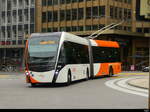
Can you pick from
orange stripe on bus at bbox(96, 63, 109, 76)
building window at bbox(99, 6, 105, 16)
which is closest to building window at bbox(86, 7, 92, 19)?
building window at bbox(99, 6, 105, 16)

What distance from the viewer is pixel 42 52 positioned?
755 inches

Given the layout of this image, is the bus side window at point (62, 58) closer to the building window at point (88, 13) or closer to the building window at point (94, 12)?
the building window at point (94, 12)

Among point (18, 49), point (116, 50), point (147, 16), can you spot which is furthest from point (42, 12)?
point (147, 16)

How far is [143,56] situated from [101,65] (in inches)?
1446

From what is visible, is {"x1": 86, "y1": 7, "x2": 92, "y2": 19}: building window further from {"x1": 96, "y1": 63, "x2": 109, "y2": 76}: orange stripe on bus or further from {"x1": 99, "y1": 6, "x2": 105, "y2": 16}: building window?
{"x1": 96, "y1": 63, "x2": 109, "y2": 76}: orange stripe on bus

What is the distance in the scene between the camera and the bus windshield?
1889 centimetres

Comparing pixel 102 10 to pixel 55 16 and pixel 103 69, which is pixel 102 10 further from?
pixel 103 69

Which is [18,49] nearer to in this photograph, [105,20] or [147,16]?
[105,20]

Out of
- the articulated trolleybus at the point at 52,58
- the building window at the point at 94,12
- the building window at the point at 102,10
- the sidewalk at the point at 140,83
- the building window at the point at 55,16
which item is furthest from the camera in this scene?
the building window at the point at 55,16

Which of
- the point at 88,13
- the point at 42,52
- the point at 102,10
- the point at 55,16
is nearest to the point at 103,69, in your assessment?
the point at 42,52

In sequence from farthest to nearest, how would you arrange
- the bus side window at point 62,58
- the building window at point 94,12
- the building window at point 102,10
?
the building window at point 94,12 < the building window at point 102,10 < the bus side window at point 62,58

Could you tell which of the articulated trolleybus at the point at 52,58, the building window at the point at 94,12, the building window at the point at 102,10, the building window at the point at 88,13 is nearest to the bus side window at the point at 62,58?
the articulated trolleybus at the point at 52,58

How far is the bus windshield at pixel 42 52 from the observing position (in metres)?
18.9

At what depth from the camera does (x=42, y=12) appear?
70062 millimetres
